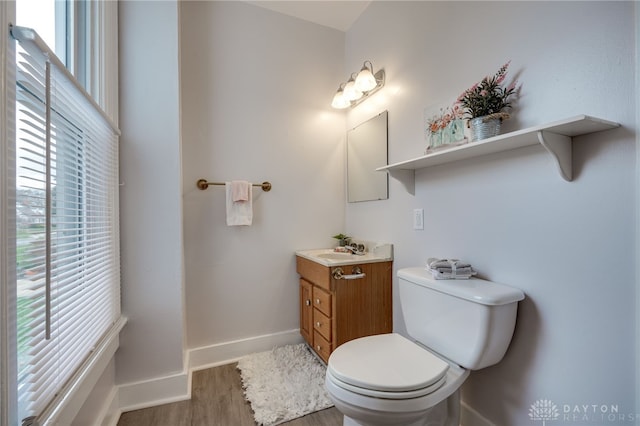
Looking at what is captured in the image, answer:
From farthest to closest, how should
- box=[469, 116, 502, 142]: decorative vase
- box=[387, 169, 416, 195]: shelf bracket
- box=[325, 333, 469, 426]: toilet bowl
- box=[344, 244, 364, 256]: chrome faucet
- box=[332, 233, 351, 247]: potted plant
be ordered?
→ 1. box=[332, 233, 351, 247]: potted plant
2. box=[344, 244, 364, 256]: chrome faucet
3. box=[387, 169, 416, 195]: shelf bracket
4. box=[469, 116, 502, 142]: decorative vase
5. box=[325, 333, 469, 426]: toilet bowl

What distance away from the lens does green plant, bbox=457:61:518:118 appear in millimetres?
1163

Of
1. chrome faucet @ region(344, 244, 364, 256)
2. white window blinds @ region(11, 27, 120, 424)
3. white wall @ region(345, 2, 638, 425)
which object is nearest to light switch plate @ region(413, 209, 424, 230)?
white wall @ region(345, 2, 638, 425)

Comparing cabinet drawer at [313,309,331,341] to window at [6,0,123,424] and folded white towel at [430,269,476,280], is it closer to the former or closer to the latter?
folded white towel at [430,269,476,280]

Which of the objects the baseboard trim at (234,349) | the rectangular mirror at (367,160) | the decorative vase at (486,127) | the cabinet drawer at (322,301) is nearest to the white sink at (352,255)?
the cabinet drawer at (322,301)

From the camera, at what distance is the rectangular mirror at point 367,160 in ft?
6.50

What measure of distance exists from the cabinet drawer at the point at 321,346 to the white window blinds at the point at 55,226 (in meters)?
1.21

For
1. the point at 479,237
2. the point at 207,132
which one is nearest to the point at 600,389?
the point at 479,237

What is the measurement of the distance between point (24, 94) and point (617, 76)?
180 cm

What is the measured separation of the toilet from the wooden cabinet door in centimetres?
79

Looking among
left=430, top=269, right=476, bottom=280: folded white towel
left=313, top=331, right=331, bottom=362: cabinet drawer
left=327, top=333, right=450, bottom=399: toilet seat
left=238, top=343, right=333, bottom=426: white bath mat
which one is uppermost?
left=430, top=269, right=476, bottom=280: folded white towel

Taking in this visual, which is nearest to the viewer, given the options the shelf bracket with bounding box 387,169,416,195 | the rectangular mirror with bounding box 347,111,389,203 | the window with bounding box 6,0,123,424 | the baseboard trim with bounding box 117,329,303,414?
the window with bounding box 6,0,123,424

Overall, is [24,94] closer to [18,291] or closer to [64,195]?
[64,195]

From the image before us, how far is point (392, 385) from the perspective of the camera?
0.99 m

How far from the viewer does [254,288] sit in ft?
7.19
